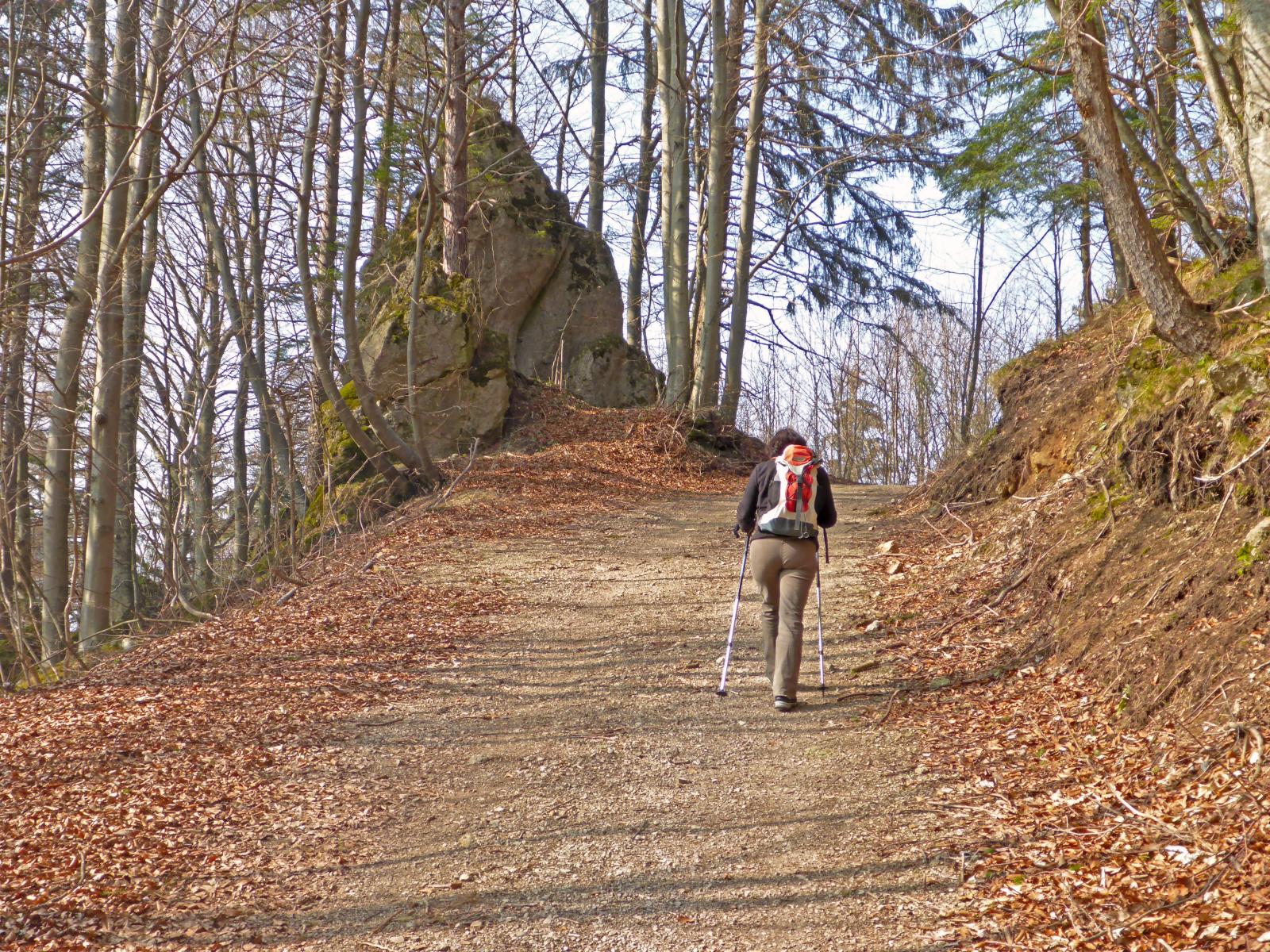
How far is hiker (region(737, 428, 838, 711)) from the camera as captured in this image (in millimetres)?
6234

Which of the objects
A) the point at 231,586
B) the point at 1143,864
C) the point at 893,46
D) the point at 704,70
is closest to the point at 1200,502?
the point at 1143,864

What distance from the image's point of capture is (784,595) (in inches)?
247

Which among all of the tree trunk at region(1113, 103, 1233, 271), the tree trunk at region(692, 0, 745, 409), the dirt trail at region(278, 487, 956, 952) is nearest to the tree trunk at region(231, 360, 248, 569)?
the dirt trail at region(278, 487, 956, 952)

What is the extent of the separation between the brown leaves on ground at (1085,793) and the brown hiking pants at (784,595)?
0.85 metres

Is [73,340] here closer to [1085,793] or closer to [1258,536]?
[1085,793]

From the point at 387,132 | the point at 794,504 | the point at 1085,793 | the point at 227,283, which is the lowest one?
the point at 1085,793

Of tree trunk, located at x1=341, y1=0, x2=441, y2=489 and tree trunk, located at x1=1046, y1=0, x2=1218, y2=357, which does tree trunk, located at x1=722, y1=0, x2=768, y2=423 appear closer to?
tree trunk, located at x1=341, y1=0, x2=441, y2=489

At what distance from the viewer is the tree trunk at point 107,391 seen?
32.1ft

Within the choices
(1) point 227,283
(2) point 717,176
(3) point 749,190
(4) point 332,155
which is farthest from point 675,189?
(1) point 227,283

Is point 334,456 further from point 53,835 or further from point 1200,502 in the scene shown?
point 1200,502

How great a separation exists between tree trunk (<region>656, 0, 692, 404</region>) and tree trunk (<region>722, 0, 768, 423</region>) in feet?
3.34

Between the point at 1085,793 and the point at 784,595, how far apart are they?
2.19m

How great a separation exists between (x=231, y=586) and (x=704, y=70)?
43.1 ft

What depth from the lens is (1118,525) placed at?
22.4 ft
